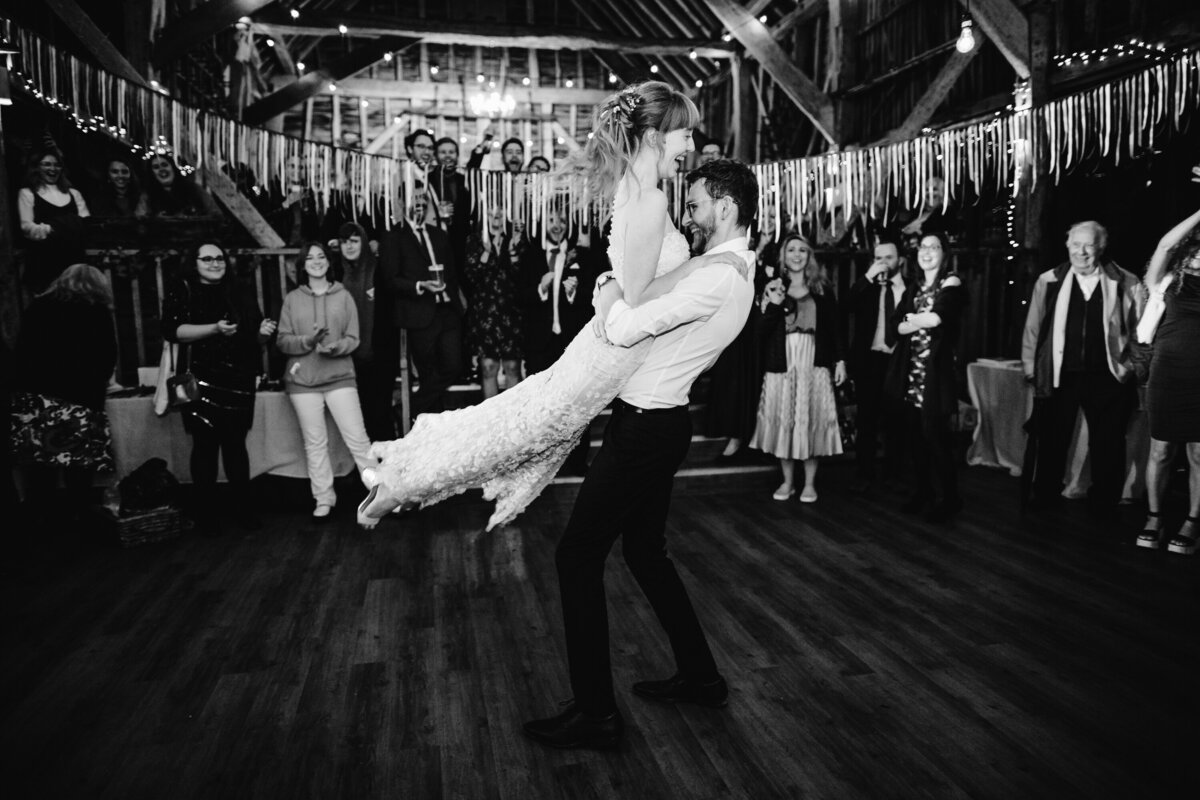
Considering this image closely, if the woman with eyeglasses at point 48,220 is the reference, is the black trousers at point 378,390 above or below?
below

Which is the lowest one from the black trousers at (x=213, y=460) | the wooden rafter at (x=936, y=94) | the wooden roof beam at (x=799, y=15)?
the black trousers at (x=213, y=460)

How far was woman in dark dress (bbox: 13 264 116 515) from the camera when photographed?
3.82 m

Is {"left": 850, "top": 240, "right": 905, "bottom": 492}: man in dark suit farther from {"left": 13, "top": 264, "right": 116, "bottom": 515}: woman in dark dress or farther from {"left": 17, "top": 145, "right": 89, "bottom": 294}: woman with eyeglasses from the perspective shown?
{"left": 17, "top": 145, "right": 89, "bottom": 294}: woman with eyeglasses

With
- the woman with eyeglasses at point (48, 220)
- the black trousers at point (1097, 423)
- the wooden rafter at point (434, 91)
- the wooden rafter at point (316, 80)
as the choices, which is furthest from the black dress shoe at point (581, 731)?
the wooden rafter at point (434, 91)

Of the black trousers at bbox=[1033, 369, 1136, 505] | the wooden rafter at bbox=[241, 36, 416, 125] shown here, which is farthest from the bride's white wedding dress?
the wooden rafter at bbox=[241, 36, 416, 125]

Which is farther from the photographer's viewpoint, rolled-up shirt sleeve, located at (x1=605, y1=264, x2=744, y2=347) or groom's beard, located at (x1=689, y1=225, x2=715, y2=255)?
groom's beard, located at (x1=689, y1=225, x2=715, y2=255)

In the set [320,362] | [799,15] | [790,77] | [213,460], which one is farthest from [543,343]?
[799,15]

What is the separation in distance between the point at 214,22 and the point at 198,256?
3.46 metres

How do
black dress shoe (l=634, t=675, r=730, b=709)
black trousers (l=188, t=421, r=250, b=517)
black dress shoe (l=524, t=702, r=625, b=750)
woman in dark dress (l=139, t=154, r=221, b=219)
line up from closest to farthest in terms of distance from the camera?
black dress shoe (l=524, t=702, r=625, b=750), black dress shoe (l=634, t=675, r=730, b=709), black trousers (l=188, t=421, r=250, b=517), woman in dark dress (l=139, t=154, r=221, b=219)

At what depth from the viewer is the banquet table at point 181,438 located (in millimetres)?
4371

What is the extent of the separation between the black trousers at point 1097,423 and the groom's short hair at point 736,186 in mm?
3043

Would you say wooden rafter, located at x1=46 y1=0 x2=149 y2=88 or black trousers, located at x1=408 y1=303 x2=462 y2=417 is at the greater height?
wooden rafter, located at x1=46 y1=0 x2=149 y2=88

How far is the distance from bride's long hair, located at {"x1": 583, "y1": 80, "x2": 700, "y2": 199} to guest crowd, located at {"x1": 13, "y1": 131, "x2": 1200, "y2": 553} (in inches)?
98.4

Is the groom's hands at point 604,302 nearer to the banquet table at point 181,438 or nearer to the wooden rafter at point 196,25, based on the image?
the banquet table at point 181,438
